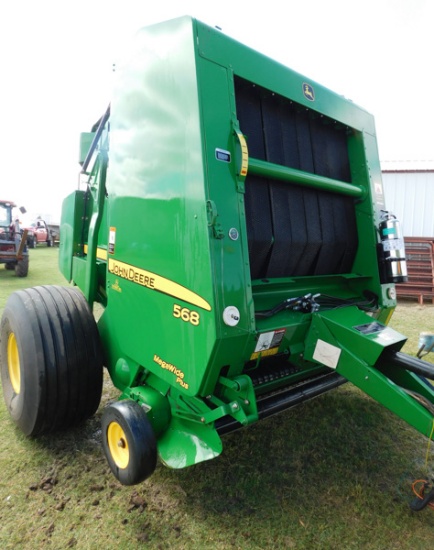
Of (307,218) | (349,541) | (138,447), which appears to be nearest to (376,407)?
(349,541)

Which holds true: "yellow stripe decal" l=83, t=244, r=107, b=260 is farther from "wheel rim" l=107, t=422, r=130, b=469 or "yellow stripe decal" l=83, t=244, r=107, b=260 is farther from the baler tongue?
the baler tongue

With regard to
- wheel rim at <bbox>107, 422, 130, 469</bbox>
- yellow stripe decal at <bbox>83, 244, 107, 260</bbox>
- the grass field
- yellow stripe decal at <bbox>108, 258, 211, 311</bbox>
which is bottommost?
the grass field

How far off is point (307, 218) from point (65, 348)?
1782 millimetres

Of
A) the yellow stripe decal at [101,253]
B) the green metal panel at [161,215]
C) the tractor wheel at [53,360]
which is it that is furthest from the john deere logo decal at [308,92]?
the tractor wheel at [53,360]

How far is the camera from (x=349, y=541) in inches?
69.9

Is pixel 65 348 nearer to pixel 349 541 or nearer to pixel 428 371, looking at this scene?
pixel 349 541

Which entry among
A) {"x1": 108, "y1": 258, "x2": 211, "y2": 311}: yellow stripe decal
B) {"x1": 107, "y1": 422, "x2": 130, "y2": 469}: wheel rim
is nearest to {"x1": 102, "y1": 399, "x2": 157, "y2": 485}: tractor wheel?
{"x1": 107, "y1": 422, "x2": 130, "y2": 469}: wheel rim

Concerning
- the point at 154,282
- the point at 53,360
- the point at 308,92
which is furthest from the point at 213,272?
the point at 308,92

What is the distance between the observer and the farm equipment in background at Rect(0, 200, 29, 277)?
33.1 feet

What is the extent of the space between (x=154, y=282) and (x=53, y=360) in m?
0.89

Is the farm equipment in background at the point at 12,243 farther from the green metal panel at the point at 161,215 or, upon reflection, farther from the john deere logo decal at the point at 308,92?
the john deere logo decal at the point at 308,92

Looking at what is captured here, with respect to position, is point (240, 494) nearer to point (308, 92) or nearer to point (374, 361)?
point (374, 361)

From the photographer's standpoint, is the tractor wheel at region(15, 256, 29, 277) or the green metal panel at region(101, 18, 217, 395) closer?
the green metal panel at region(101, 18, 217, 395)

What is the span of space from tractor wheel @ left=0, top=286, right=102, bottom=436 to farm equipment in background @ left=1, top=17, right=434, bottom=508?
11 mm
